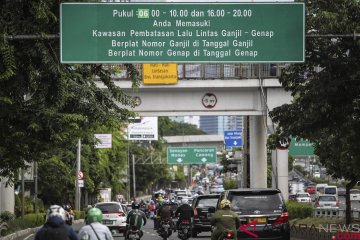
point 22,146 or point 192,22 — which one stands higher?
point 192,22

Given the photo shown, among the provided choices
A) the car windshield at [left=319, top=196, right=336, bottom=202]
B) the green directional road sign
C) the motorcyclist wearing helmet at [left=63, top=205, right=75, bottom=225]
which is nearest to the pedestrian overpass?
the motorcyclist wearing helmet at [left=63, top=205, right=75, bottom=225]

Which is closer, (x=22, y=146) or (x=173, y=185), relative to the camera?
(x=22, y=146)

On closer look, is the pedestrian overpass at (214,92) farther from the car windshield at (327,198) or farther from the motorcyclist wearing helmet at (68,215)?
the car windshield at (327,198)

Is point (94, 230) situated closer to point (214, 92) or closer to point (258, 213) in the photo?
point (258, 213)

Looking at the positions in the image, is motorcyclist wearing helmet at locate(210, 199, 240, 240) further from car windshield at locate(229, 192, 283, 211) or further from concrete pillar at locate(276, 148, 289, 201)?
concrete pillar at locate(276, 148, 289, 201)

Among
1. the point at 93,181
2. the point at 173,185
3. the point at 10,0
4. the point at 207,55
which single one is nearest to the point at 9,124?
the point at 10,0

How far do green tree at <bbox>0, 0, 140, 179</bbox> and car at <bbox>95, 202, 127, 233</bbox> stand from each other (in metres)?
10.0

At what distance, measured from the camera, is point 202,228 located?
34125mm

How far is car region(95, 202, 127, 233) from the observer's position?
36500 millimetres

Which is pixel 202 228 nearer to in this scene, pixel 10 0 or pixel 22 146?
pixel 22 146

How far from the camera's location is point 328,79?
22.2 meters

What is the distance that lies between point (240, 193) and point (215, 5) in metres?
4.67

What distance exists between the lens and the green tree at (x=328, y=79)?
21656mm

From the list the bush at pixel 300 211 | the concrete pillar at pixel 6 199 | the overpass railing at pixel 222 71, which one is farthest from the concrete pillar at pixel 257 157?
the concrete pillar at pixel 6 199
